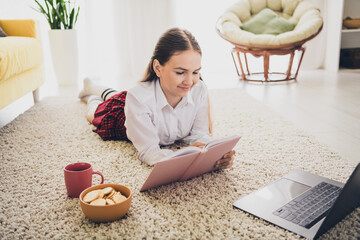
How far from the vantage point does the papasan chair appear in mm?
3318

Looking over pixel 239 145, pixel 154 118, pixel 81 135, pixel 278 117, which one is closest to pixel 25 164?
pixel 81 135

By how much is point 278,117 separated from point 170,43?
108 centimetres

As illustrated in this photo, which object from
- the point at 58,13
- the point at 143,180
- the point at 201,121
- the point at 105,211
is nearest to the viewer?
the point at 105,211

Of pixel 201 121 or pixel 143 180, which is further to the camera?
pixel 201 121

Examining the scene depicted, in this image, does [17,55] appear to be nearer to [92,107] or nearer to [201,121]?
[92,107]

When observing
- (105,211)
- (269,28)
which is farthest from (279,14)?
(105,211)

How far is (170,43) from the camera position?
1399 mm

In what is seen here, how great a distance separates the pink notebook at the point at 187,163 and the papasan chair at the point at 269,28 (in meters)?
2.30

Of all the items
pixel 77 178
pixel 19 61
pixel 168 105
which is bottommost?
pixel 77 178

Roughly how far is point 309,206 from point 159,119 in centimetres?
74

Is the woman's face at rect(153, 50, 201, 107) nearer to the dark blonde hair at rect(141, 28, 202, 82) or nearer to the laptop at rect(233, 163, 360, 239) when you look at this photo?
the dark blonde hair at rect(141, 28, 202, 82)

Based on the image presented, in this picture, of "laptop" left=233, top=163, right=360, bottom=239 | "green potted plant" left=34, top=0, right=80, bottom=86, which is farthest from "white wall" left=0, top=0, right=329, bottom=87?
"laptop" left=233, top=163, right=360, bottom=239

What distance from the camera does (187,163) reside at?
1198 millimetres

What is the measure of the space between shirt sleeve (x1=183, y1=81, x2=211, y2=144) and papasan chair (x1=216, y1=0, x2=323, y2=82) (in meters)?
1.91
